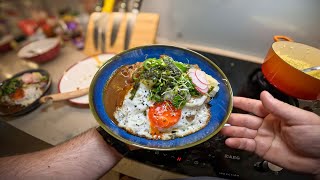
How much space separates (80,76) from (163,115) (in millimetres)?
695

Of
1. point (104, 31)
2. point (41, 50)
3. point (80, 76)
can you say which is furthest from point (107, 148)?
point (41, 50)

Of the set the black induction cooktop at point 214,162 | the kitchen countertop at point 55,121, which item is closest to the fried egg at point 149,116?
the black induction cooktop at point 214,162

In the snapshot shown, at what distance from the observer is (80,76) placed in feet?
4.36

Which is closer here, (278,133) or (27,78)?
(278,133)

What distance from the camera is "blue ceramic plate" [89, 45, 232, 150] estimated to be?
2.47ft

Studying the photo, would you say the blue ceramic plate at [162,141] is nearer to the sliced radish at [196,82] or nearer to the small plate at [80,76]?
the sliced radish at [196,82]

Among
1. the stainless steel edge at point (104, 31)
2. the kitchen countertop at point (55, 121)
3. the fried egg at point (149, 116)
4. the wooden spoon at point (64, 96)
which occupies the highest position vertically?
the stainless steel edge at point (104, 31)

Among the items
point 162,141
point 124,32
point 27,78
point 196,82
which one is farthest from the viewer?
point 124,32

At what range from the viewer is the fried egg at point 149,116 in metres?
0.83

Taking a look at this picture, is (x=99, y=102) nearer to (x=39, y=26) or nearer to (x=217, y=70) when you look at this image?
(x=217, y=70)

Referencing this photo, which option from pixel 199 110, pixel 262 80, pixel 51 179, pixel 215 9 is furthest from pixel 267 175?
pixel 215 9

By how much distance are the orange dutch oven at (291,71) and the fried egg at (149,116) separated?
0.36 m

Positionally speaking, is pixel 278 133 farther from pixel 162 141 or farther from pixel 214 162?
pixel 162 141

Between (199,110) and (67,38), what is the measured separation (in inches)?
47.5
